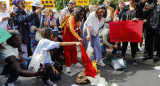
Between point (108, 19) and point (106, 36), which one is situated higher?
point (108, 19)

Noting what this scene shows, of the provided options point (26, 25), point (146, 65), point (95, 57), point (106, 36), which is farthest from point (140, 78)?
point (26, 25)

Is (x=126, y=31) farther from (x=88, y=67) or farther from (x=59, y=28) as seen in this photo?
(x=59, y=28)

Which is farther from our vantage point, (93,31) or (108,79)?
(93,31)

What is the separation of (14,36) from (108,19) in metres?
3.23

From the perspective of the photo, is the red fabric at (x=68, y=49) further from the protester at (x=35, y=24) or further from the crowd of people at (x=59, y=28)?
the protester at (x=35, y=24)

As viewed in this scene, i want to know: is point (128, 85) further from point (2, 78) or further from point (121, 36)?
point (2, 78)

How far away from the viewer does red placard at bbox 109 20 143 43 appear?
4457mm

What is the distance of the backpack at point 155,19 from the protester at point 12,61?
311 centimetres

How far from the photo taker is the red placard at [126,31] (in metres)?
4.46

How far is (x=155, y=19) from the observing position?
4391 millimetres

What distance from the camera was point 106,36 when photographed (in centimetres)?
508

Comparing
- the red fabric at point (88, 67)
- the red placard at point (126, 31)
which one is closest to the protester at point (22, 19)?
the red fabric at point (88, 67)

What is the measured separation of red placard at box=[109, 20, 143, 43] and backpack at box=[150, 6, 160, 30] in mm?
332

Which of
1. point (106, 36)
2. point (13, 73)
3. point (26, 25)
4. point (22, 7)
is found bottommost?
point (13, 73)
